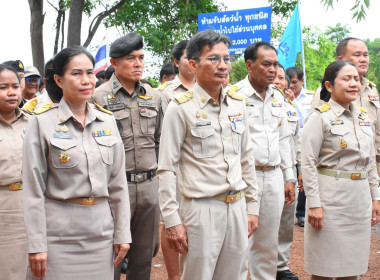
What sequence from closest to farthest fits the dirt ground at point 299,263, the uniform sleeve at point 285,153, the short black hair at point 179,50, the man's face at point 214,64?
the man's face at point 214,64 < the uniform sleeve at point 285,153 < the short black hair at point 179,50 < the dirt ground at point 299,263

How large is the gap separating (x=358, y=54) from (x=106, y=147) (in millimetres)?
3051

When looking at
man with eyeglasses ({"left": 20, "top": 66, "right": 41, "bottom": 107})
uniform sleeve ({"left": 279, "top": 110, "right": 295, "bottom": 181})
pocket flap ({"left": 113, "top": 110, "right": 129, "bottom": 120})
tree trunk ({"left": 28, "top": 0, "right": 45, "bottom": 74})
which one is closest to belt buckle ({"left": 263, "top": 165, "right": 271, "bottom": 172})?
uniform sleeve ({"left": 279, "top": 110, "right": 295, "bottom": 181})

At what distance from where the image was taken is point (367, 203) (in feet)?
15.1

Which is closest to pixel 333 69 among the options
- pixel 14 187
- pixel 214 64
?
pixel 214 64

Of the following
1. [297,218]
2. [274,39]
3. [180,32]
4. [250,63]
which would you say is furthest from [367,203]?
[274,39]

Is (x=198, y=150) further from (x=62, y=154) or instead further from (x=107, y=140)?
(x=62, y=154)

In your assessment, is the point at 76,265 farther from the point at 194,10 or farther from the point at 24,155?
the point at 194,10

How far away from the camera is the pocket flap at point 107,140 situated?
11.0ft

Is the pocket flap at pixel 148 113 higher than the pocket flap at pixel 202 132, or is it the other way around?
the pocket flap at pixel 148 113

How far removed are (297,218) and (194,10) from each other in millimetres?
10088

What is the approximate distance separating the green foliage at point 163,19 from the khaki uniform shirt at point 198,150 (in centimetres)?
1257

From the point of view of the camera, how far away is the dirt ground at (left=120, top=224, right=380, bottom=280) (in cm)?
610

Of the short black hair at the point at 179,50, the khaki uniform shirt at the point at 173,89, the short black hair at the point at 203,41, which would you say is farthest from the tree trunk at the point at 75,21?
the short black hair at the point at 203,41

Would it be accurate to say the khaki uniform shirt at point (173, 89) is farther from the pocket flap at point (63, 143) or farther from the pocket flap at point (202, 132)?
the pocket flap at point (63, 143)
